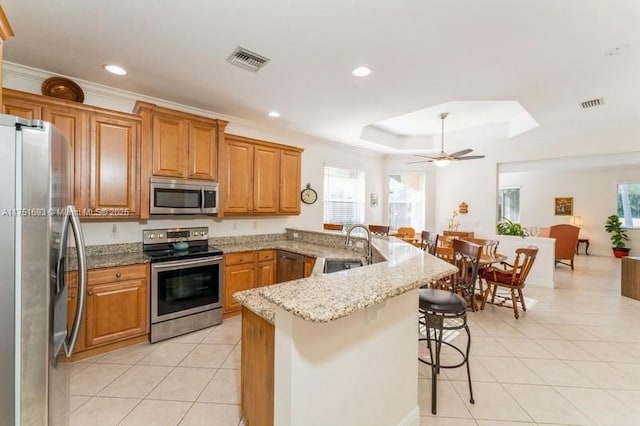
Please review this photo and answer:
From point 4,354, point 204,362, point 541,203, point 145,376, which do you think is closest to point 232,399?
point 204,362

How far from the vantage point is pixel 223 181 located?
350 cm

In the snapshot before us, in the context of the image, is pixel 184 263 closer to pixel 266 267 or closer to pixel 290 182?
pixel 266 267

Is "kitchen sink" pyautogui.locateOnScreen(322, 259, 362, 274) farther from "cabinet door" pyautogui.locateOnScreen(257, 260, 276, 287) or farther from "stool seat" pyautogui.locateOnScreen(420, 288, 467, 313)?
"cabinet door" pyautogui.locateOnScreen(257, 260, 276, 287)

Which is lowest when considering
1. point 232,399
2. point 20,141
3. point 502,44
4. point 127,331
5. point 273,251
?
point 232,399

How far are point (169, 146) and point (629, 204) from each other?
38.3 feet

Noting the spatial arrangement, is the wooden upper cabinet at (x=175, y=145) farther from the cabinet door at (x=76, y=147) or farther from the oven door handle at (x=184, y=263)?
the oven door handle at (x=184, y=263)

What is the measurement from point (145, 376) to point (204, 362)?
0.46m

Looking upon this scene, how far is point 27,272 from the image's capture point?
3.05 ft

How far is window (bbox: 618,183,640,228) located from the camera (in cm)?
774

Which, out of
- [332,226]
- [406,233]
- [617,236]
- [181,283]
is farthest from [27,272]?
[617,236]

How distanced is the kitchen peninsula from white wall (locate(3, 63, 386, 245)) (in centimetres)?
237

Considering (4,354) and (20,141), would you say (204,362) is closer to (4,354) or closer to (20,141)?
(4,354)

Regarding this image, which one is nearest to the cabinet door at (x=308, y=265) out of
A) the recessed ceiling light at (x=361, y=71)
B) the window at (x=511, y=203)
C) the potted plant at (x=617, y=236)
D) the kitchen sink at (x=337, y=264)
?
the kitchen sink at (x=337, y=264)

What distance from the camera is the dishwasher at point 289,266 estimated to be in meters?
3.44
